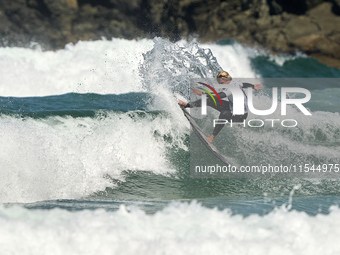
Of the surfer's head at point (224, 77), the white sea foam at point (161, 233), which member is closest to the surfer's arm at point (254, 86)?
the surfer's head at point (224, 77)

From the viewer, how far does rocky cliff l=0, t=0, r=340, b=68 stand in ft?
58.5

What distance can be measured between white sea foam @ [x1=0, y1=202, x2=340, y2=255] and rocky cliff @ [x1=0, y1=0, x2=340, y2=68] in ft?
51.1

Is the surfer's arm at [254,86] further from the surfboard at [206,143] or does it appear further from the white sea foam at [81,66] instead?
the white sea foam at [81,66]

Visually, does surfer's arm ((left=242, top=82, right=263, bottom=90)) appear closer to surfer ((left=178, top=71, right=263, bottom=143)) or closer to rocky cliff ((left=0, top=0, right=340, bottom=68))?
surfer ((left=178, top=71, right=263, bottom=143))

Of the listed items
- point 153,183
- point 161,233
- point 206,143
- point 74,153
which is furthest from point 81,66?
point 161,233

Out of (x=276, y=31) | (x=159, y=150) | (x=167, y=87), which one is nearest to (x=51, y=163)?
(x=159, y=150)

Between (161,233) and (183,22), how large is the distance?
18478mm

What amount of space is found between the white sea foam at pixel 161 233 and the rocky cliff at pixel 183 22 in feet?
51.1

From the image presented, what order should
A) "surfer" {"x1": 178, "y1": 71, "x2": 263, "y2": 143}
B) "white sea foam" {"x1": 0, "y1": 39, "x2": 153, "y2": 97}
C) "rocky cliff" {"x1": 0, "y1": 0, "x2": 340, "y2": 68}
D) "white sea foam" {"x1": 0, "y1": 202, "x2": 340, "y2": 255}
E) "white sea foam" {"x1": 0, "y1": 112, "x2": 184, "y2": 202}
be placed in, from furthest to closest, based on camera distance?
"rocky cliff" {"x1": 0, "y1": 0, "x2": 340, "y2": 68}
"white sea foam" {"x1": 0, "y1": 39, "x2": 153, "y2": 97}
"surfer" {"x1": 178, "y1": 71, "x2": 263, "y2": 143}
"white sea foam" {"x1": 0, "y1": 112, "x2": 184, "y2": 202}
"white sea foam" {"x1": 0, "y1": 202, "x2": 340, "y2": 255}

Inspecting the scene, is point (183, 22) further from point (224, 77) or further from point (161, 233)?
point (161, 233)

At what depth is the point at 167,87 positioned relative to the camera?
26.6 ft

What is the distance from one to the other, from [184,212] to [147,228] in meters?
0.45

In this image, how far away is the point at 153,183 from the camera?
19.0ft

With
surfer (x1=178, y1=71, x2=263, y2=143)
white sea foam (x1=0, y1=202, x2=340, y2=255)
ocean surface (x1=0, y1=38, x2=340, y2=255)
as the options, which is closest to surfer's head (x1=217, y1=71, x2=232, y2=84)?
surfer (x1=178, y1=71, x2=263, y2=143)
